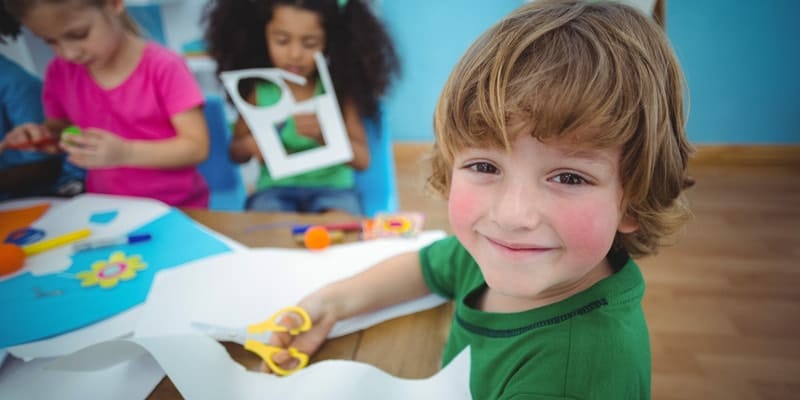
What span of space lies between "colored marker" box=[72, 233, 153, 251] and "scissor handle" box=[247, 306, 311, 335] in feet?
0.87

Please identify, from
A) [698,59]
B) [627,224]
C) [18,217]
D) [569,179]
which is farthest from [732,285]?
[18,217]

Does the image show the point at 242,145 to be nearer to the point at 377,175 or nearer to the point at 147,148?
the point at 147,148

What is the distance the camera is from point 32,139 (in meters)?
0.74

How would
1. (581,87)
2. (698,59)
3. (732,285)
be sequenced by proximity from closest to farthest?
1. (581,87)
2. (732,285)
3. (698,59)

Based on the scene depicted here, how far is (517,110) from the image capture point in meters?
0.36

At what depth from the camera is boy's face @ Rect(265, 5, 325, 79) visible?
84 centimetres

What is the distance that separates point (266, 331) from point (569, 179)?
317mm

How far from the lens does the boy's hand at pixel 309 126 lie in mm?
859

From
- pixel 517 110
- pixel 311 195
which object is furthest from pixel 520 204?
pixel 311 195

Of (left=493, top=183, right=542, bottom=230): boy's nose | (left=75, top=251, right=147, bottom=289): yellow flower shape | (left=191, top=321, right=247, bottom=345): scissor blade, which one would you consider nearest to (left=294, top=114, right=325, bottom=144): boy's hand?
(left=75, top=251, right=147, bottom=289): yellow flower shape

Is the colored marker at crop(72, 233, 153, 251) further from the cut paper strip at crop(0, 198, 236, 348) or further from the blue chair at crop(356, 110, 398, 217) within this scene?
the blue chair at crop(356, 110, 398, 217)

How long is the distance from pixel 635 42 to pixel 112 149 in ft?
2.44

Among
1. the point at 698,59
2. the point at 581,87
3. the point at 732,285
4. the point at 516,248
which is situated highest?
the point at 581,87

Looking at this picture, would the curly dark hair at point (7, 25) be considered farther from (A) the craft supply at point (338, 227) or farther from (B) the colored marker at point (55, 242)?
(A) the craft supply at point (338, 227)
